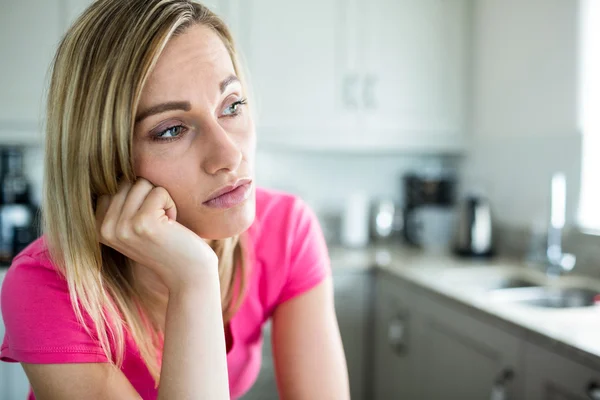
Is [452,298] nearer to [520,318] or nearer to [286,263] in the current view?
[520,318]

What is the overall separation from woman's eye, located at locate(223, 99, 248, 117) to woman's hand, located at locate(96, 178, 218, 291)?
0.17 meters

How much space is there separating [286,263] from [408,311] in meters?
0.92

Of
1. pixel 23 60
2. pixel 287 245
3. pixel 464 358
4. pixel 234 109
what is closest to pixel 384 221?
pixel 464 358

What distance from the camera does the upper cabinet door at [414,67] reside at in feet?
7.68

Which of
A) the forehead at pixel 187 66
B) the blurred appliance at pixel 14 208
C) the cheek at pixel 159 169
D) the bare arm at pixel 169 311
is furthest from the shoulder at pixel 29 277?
the blurred appliance at pixel 14 208

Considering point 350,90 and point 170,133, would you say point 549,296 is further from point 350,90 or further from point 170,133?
point 170,133

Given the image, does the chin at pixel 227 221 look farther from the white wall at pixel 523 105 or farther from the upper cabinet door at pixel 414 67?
the upper cabinet door at pixel 414 67

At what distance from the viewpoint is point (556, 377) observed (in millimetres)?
1152

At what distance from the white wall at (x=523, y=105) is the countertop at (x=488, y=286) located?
0.30 m

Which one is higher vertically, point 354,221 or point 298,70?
point 298,70

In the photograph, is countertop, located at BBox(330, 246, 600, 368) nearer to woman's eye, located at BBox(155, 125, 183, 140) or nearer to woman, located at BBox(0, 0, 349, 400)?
woman, located at BBox(0, 0, 349, 400)

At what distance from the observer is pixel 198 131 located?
2.71 ft

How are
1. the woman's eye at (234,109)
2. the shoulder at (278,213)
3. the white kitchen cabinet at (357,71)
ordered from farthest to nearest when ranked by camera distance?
1. the white kitchen cabinet at (357,71)
2. the shoulder at (278,213)
3. the woman's eye at (234,109)

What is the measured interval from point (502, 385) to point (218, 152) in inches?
39.6
